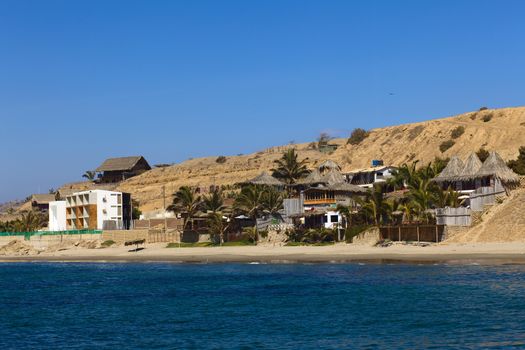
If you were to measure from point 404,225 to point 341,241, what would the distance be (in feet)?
25.9

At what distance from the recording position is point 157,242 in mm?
94688

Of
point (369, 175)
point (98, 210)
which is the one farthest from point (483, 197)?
point (98, 210)

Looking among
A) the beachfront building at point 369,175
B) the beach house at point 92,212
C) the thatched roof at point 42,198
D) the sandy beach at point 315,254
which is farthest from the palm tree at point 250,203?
the thatched roof at point 42,198

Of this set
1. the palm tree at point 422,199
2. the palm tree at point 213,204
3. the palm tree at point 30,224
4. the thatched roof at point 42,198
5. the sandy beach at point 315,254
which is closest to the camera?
the sandy beach at point 315,254

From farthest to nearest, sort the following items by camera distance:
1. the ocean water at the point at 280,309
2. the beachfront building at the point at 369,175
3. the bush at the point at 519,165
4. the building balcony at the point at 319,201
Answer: the beachfront building at the point at 369,175
the building balcony at the point at 319,201
the bush at the point at 519,165
the ocean water at the point at 280,309

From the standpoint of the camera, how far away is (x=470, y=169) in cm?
8094

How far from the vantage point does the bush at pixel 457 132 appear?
130 metres

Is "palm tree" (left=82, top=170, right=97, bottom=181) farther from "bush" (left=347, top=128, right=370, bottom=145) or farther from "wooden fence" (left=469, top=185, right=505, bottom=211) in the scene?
"wooden fence" (left=469, top=185, right=505, bottom=211)

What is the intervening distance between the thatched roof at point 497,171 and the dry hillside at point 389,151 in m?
34.4

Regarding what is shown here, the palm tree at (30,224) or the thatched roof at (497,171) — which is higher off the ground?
the thatched roof at (497,171)

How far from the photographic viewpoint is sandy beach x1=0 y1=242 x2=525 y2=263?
62.2 metres


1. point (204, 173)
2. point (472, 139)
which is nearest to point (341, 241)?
point (472, 139)

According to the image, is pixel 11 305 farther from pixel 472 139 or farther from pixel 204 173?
pixel 204 173

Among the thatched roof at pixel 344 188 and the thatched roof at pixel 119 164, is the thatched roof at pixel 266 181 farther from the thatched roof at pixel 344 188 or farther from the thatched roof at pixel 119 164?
the thatched roof at pixel 119 164
